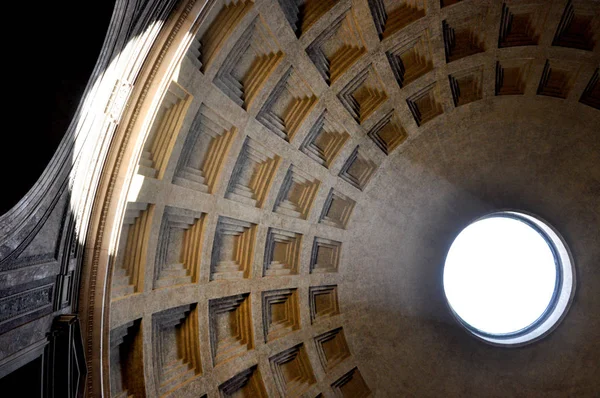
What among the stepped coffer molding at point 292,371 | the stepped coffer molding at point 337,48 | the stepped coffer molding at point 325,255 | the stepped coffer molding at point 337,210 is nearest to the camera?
the stepped coffer molding at point 337,48

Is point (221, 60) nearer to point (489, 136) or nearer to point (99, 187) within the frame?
point (99, 187)

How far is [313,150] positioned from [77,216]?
24.7ft

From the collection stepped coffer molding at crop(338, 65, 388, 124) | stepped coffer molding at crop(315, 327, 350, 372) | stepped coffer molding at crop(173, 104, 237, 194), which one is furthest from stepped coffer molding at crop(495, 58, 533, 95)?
stepped coffer molding at crop(315, 327, 350, 372)

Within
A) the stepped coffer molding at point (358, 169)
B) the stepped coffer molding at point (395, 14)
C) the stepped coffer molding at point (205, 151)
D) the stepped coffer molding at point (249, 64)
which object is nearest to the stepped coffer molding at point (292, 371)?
the stepped coffer molding at point (358, 169)

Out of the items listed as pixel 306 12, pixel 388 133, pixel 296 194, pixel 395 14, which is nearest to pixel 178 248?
pixel 296 194

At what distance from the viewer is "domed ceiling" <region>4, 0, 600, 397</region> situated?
416 inches

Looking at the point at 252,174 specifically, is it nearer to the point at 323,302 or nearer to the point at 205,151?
the point at 205,151

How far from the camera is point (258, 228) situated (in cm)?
1347

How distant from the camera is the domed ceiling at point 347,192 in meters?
10.6

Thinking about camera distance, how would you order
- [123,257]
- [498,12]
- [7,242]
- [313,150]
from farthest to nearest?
[313,150]
[498,12]
[123,257]
[7,242]

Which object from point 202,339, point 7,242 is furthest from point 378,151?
point 7,242

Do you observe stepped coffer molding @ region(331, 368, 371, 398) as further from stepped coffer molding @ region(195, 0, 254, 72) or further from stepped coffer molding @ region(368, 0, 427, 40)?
stepped coffer molding @ region(195, 0, 254, 72)

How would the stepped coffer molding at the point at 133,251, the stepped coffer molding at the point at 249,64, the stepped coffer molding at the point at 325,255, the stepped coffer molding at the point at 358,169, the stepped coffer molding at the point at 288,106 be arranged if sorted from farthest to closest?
the stepped coffer molding at the point at 325,255
the stepped coffer molding at the point at 358,169
the stepped coffer molding at the point at 288,106
the stepped coffer molding at the point at 249,64
the stepped coffer molding at the point at 133,251

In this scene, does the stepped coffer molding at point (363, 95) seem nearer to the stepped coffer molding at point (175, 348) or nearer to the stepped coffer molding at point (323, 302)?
the stepped coffer molding at point (323, 302)
